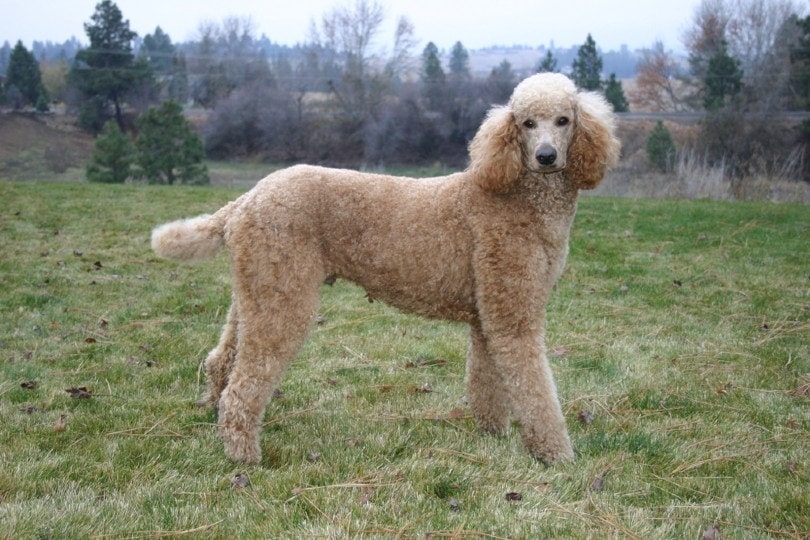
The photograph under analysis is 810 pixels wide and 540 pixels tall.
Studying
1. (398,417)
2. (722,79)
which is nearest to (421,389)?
(398,417)

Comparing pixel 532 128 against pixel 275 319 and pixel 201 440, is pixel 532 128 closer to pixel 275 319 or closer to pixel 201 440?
pixel 275 319

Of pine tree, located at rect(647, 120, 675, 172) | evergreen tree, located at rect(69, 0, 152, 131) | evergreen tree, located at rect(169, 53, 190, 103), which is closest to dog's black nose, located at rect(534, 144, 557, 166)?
pine tree, located at rect(647, 120, 675, 172)

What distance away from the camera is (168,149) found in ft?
66.4

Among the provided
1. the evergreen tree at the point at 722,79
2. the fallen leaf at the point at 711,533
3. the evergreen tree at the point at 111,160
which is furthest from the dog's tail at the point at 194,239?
the evergreen tree at the point at 722,79

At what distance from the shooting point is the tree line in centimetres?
2269

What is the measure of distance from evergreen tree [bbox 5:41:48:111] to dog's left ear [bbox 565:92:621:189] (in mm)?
27711

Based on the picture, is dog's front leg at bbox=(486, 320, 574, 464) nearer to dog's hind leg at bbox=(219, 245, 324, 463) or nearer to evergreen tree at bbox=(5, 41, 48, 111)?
dog's hind leg at bbox=(219, 245, 324, 463)

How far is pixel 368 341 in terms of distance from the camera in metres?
5.62

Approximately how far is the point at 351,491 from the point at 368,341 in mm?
2573

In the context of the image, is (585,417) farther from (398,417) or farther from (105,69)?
(105,69)

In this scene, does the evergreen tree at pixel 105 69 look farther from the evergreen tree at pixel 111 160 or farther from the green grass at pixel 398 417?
the green grass at pixel 398 417

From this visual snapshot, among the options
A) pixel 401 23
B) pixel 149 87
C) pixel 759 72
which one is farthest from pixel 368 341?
pixel 401 23

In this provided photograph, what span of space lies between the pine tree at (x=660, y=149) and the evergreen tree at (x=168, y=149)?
486 inches

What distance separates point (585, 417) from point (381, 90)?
28828 millimetres
